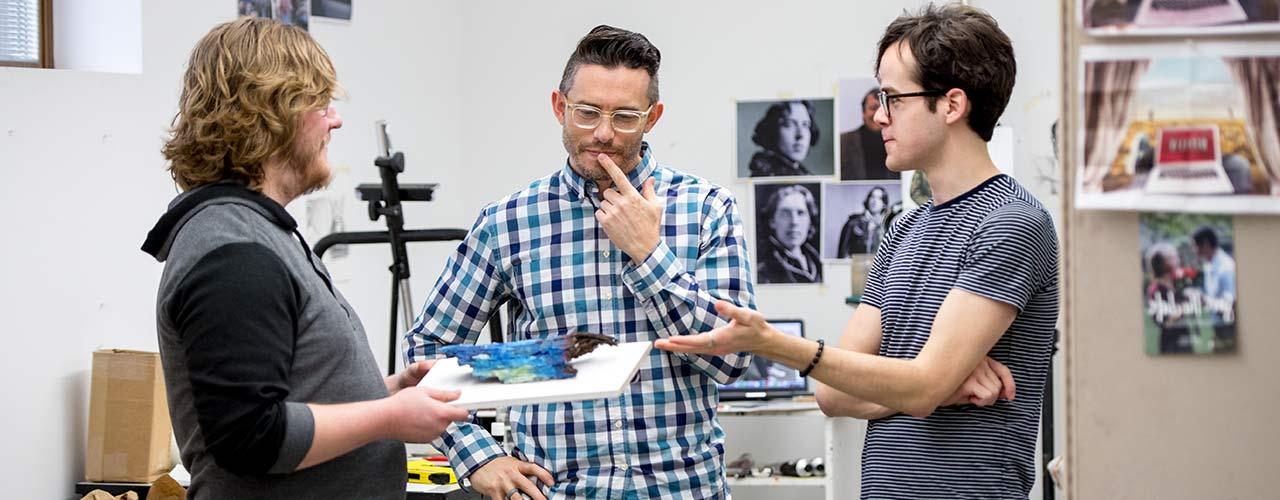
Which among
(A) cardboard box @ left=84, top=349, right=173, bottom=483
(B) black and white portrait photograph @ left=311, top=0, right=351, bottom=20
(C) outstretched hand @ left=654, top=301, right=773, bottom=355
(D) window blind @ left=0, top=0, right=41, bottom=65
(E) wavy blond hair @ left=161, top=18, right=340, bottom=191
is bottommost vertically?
(A) cardboard box @ left=84, top=349, right=173, bottom=483

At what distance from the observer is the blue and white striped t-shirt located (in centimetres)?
169

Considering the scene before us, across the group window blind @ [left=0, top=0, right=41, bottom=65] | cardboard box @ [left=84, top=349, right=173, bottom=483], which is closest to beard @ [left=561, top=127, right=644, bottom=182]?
cardboard box @ [left=84, top=349, right=173, bottom=483]

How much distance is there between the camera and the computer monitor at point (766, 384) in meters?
4.54

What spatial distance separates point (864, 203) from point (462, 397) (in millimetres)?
3490

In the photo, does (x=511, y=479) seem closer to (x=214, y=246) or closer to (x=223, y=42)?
(x=214, y=246)

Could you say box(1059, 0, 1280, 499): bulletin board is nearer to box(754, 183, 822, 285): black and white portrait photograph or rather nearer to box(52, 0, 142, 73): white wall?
box(52, 0, 142, 73): white wall

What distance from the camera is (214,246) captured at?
1467mm

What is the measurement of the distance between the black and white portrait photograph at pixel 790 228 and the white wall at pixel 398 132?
0.21 ft

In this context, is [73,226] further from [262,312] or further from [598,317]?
[262,312]

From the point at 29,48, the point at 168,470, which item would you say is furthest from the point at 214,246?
the point at 29,48

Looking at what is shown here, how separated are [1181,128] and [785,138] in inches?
144

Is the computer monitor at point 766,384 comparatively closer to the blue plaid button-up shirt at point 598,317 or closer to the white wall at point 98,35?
the white wall at point 98,35

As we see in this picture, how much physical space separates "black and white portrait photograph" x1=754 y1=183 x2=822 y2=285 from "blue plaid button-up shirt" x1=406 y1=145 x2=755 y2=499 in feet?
9.33

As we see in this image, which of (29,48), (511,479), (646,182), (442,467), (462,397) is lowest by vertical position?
(442,467)
